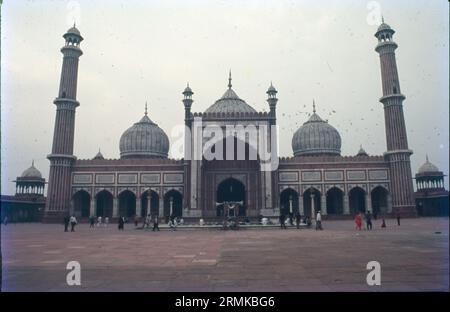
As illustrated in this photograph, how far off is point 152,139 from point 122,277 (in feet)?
148

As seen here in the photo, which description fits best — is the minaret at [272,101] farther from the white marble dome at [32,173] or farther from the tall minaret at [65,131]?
the white marble dome at [32,173]

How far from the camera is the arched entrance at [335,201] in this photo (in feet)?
141

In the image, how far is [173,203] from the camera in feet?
143

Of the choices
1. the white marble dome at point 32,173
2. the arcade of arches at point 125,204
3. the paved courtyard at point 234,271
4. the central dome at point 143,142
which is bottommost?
the paved courtyard at point 234,271

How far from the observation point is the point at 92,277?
6.65m

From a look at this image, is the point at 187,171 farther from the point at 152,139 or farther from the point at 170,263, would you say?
the point at 170,263

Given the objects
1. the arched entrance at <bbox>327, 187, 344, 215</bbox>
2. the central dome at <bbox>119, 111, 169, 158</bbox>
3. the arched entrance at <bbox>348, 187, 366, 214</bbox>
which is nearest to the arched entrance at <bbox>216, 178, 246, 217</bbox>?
the arched entrance at <bbox>327, 187, 344, 215</bbox>

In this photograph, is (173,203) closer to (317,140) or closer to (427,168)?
(317,140)

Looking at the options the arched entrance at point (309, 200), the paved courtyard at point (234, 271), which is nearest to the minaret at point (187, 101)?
the arched entrance at point (309, 200)

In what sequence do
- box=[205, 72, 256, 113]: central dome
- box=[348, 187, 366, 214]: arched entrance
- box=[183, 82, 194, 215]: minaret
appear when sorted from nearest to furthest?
box=[183, 82, 194, 215]: minaret < box=[348, 187, 366, 214]: arched entrance < box=[205, 72, 256, 113]: central dome

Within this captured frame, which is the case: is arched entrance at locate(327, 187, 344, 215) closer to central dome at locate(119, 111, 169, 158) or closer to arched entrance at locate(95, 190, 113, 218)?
central dome at locate(119, 111, 169, 158)

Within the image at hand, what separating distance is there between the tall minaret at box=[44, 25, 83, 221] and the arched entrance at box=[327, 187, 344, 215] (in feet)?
95.2

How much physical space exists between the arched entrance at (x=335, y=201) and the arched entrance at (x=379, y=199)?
339 cm

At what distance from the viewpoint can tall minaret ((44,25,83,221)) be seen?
39.9m
